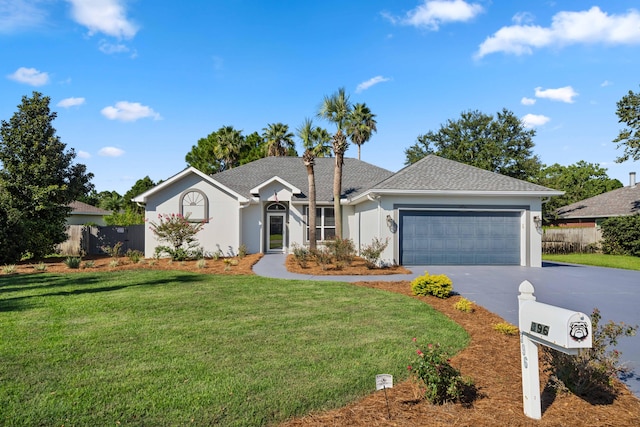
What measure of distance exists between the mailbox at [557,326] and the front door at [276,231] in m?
16.9

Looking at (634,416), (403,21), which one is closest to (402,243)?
(403,21)

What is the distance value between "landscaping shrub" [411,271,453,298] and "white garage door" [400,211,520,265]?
5797 mm

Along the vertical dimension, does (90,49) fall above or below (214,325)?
→ above

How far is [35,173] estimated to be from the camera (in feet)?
55.7

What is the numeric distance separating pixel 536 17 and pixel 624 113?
50.2 feet

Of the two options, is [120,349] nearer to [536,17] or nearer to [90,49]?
[90,49]

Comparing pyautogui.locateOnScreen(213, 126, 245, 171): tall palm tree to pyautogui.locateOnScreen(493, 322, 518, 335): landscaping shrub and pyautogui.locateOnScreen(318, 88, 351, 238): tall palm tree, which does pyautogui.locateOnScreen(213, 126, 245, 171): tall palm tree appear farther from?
pyautogui.locateOnScreen(493, 322, 518, 335): landscaping shrub

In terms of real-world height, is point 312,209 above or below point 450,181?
below

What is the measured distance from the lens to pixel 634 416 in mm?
3615

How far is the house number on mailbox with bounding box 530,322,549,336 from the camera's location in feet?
10.4

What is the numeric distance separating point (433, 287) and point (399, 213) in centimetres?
624

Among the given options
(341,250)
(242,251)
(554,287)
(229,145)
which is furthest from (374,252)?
(229,145)

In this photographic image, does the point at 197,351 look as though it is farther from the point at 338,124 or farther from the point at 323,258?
the point at 338,124

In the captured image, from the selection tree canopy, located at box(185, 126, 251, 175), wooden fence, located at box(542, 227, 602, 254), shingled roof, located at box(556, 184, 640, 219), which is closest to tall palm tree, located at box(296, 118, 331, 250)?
wooden fence, located at box(542, 227, 602, 254)
